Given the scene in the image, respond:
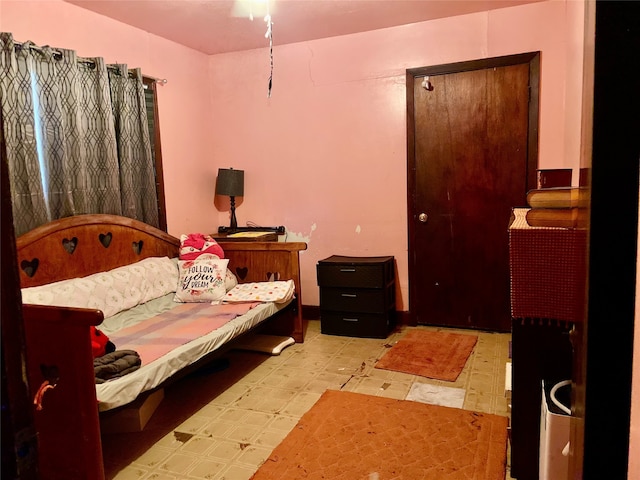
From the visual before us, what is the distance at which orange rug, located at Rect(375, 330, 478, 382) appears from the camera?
2855 millimetres

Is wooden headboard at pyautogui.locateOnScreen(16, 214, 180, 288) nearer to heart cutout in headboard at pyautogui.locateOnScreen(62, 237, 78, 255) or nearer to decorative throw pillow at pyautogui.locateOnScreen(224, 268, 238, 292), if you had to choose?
heart cutout in headboard at pyautogui.locateOnScreen(62, 237, 78, 255)

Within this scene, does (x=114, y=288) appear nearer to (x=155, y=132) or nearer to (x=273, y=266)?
(x=273, y=266)

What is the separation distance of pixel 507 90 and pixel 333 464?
8.99 ft

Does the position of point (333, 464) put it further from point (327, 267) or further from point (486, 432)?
point (327, 267)

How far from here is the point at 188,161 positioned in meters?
3.87

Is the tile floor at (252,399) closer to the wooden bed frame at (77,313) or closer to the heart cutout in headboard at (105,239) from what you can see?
the wooden bed frame at (77,313)

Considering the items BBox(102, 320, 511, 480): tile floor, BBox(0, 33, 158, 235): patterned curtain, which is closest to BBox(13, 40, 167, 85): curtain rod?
BBox(0, 33, 158, 235): patterned curtain

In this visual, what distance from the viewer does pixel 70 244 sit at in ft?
8.89

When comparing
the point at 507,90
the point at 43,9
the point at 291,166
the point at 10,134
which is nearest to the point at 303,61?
the point at 291,166


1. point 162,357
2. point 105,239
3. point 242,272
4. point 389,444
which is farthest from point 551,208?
point 105,239

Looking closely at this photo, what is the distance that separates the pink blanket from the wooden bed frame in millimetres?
409

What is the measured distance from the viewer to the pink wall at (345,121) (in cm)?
324

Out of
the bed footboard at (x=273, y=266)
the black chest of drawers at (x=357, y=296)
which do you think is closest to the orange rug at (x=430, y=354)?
the black chest of drawers at (x=357, y=296)

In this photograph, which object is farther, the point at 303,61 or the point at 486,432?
the point at 303,61
